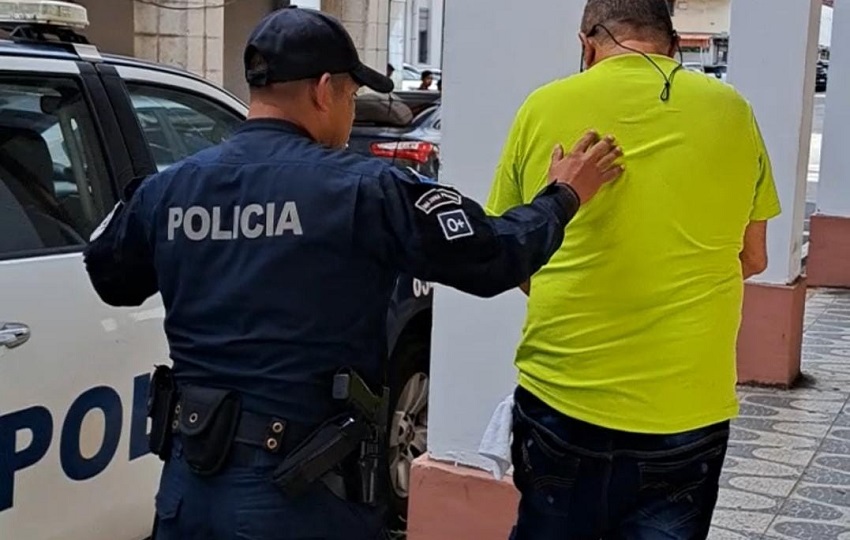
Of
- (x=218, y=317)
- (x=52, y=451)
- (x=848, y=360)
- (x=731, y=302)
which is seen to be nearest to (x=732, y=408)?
(x=731, y=302)

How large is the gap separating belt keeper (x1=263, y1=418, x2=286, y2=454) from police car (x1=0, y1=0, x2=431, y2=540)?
1.30 meters

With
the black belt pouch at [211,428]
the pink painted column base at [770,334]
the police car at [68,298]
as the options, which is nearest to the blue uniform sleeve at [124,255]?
the black belt pouch at [211,428]

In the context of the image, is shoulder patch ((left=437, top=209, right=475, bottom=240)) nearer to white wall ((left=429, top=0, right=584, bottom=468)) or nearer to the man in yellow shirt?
the man in yellow shirt

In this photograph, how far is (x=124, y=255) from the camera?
2424mm

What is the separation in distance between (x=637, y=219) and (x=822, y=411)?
4.05 meters

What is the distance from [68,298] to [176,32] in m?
12.8

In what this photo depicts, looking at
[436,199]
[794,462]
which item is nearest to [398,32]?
[794,462]

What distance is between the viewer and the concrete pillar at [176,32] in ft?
51.4

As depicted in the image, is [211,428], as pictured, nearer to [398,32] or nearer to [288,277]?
[288,277]

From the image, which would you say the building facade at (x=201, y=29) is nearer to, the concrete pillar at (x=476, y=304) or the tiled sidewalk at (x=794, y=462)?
the tiled sidewalk at (x=794, y=462)

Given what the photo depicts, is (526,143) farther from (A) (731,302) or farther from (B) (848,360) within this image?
(B) (848,360)

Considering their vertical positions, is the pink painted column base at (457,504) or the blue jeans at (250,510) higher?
the blue jeans at (250,510)

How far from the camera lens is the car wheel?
179 inches

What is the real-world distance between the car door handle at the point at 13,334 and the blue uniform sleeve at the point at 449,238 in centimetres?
144
